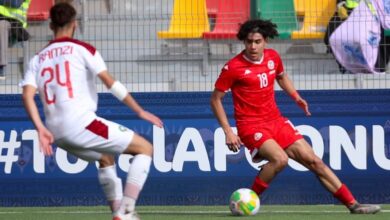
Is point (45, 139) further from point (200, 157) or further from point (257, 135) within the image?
point (200, 157)

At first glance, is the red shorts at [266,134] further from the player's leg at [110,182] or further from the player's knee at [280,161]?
the player's leg at [110,182]

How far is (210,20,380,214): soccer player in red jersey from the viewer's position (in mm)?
11484

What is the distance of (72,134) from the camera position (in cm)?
913

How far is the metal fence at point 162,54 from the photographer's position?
14.3 m

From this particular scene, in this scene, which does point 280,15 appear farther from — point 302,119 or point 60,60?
point 60,60

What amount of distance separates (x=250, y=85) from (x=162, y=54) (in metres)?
Result: 3.28

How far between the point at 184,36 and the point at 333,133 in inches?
109

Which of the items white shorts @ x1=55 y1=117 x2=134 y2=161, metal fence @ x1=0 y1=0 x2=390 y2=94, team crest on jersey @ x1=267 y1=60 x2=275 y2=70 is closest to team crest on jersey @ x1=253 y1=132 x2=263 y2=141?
team crest on jersey @ x1=267 y1=60 x2=275 y2=70

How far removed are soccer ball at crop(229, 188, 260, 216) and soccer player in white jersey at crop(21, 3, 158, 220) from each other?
2242 mm

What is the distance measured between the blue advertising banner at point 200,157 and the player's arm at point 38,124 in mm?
4605

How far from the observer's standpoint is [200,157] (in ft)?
44.8

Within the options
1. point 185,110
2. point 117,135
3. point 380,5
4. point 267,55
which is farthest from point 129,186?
point 380,5

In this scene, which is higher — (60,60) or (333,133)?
(60,60)

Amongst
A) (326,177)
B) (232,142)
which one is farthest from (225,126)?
(326,177)
